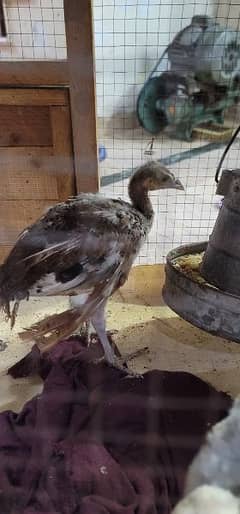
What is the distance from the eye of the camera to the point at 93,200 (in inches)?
48.7

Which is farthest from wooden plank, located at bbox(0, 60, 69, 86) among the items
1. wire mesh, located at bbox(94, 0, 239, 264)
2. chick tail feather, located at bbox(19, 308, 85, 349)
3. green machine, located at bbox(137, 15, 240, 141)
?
chick tail feather, located at bbox(19, 308, 85, 349)

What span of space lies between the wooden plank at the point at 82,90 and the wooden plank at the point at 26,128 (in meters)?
0.08

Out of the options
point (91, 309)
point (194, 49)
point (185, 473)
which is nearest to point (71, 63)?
point (194, 49)

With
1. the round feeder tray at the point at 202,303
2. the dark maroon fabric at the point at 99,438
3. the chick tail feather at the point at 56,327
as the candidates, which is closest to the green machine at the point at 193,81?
the round feeder tray at the point at 202,303

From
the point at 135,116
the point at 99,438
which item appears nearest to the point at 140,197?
the point at 135,116

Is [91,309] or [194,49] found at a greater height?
[194,49]

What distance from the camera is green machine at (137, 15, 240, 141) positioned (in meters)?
1.32

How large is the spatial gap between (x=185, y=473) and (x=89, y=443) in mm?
225

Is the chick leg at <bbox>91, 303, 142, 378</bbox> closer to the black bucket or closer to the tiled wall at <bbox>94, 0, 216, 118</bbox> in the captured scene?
the black bucket

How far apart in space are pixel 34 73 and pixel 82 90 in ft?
0.43

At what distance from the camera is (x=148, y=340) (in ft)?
4.91

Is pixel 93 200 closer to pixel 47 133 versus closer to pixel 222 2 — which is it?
pixel 47 133

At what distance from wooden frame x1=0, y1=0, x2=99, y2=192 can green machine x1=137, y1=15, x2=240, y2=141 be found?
0.16 m

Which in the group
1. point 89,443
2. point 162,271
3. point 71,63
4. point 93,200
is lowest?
point 162,271
